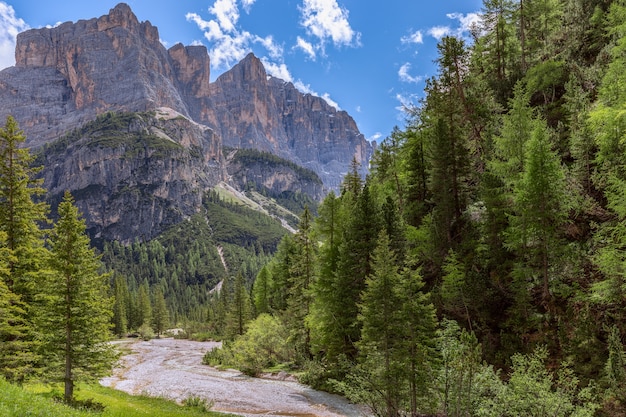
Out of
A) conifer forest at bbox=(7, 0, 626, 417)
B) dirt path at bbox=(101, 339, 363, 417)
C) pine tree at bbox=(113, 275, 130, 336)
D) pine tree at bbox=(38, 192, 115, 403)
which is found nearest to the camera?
conifer forest at bbox=(7, 0, 626, 417)

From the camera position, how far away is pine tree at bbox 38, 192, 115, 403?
69.5 ft

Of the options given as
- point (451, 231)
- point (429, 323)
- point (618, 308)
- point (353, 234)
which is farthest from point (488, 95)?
point (429, 323)

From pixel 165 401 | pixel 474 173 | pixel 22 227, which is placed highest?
pixel 474 173

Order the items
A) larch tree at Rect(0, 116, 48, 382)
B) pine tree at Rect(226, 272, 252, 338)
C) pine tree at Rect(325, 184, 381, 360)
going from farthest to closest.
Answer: pine tree at Rect(226, 272, 252, 338), pine tree at Rect(325, 184, 381, 360), larch tree at Rect(0, 116, 48, 382)

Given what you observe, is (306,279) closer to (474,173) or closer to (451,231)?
(451,231)

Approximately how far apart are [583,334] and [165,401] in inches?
1130

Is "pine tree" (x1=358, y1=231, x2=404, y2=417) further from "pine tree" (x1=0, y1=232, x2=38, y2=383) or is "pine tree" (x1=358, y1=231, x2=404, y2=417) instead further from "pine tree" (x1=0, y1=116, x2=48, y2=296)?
"pine tree" (x1=0, y1=116, x2=48, y2=296)

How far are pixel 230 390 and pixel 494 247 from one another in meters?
27.2

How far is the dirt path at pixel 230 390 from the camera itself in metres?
29.8

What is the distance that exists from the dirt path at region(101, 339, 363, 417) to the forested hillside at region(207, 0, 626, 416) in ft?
7.97

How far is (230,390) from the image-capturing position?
37750 mm

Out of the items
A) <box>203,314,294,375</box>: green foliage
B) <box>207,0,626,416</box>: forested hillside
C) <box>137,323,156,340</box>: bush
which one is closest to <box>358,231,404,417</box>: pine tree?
<box>207,0,626,416</box>: forested hillside

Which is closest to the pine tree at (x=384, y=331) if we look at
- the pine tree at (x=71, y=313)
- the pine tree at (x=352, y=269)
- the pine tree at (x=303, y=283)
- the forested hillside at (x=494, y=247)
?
the forested hillside at (x=494, y=247)

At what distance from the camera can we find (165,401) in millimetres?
30688
